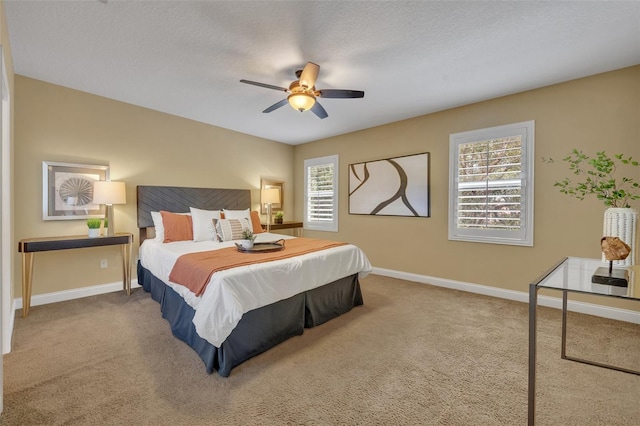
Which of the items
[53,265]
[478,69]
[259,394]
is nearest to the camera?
[259,394]

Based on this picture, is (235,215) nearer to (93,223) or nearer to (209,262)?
(93,223)

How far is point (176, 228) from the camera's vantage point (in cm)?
373

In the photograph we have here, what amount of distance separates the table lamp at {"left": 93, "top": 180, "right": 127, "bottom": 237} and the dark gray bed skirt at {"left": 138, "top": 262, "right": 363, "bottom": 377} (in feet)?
3.48

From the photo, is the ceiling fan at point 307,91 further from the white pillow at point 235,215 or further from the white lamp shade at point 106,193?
the white lamp shade at point 106,193

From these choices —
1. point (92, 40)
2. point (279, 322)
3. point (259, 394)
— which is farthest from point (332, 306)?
point (92, 40)

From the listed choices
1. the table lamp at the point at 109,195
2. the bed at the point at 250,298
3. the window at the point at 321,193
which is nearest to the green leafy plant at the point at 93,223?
the table lamp at the point at 109,195

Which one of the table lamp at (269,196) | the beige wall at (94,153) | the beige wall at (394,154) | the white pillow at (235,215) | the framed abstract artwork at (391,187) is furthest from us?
the table lamp at (269,196)

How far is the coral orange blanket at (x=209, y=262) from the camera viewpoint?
2227mm

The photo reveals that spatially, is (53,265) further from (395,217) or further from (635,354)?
(635,354)

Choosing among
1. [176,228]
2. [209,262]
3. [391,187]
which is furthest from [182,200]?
[391,187]

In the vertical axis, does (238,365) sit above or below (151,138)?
below

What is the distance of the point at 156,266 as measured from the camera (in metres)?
3.18

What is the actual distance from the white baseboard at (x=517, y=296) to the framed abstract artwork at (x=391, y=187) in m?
1.00

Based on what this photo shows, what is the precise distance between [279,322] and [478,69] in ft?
10.5
